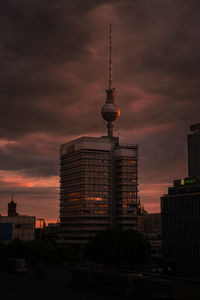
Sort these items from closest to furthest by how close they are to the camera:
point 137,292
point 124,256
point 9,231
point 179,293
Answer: point 137,292, point 179,293, point 9,231, point 124,256

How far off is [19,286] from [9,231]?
327ft

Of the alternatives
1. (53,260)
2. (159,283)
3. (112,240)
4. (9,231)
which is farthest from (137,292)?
(112,240)

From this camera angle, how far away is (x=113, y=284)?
172 ft

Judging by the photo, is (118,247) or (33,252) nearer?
(33,252)

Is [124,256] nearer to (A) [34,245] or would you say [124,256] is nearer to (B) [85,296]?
(A) [34,245]

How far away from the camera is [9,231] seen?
159 m

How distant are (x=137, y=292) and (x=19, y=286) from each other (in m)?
21.5

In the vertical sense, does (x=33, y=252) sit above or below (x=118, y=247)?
above

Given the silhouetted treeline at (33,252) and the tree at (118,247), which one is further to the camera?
the tree at (118,247)

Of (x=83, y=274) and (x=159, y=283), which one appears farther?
(x=83, y=274)

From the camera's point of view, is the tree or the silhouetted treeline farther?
the tree

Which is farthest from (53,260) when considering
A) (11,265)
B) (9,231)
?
(11,265)

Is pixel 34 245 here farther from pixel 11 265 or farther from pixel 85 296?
pixel 85 296

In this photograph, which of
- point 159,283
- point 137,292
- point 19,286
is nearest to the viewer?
point 159,283
